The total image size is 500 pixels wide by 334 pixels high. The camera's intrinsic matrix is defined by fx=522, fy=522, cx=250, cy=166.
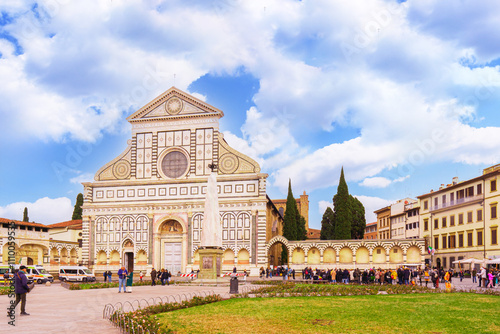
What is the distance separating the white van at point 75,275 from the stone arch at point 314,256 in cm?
2241

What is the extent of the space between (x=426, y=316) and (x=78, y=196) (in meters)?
63.9

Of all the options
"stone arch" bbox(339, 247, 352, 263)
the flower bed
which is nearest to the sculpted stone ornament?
the flower bed

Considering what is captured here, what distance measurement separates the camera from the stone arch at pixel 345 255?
181 ft

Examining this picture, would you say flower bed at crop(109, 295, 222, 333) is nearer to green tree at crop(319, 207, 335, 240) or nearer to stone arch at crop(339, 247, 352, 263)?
stone arch at crop(339, 247, 352, 263)

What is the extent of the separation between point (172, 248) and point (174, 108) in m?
15.5

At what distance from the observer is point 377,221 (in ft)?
288

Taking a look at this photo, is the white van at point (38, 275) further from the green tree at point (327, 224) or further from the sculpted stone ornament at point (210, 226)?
the green tree at point (327, 224)

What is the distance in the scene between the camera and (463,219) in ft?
175

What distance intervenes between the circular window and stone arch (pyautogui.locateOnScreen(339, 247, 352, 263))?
62.4 feet

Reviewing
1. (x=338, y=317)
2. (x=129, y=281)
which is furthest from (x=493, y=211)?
(x=338, y=317)

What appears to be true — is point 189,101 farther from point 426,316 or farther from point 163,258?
point 426,316

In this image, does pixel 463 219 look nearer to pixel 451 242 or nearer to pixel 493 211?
pixel 451 242

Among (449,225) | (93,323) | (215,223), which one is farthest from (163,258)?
(93,323)

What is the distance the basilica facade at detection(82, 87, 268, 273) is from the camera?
55.0 meters
